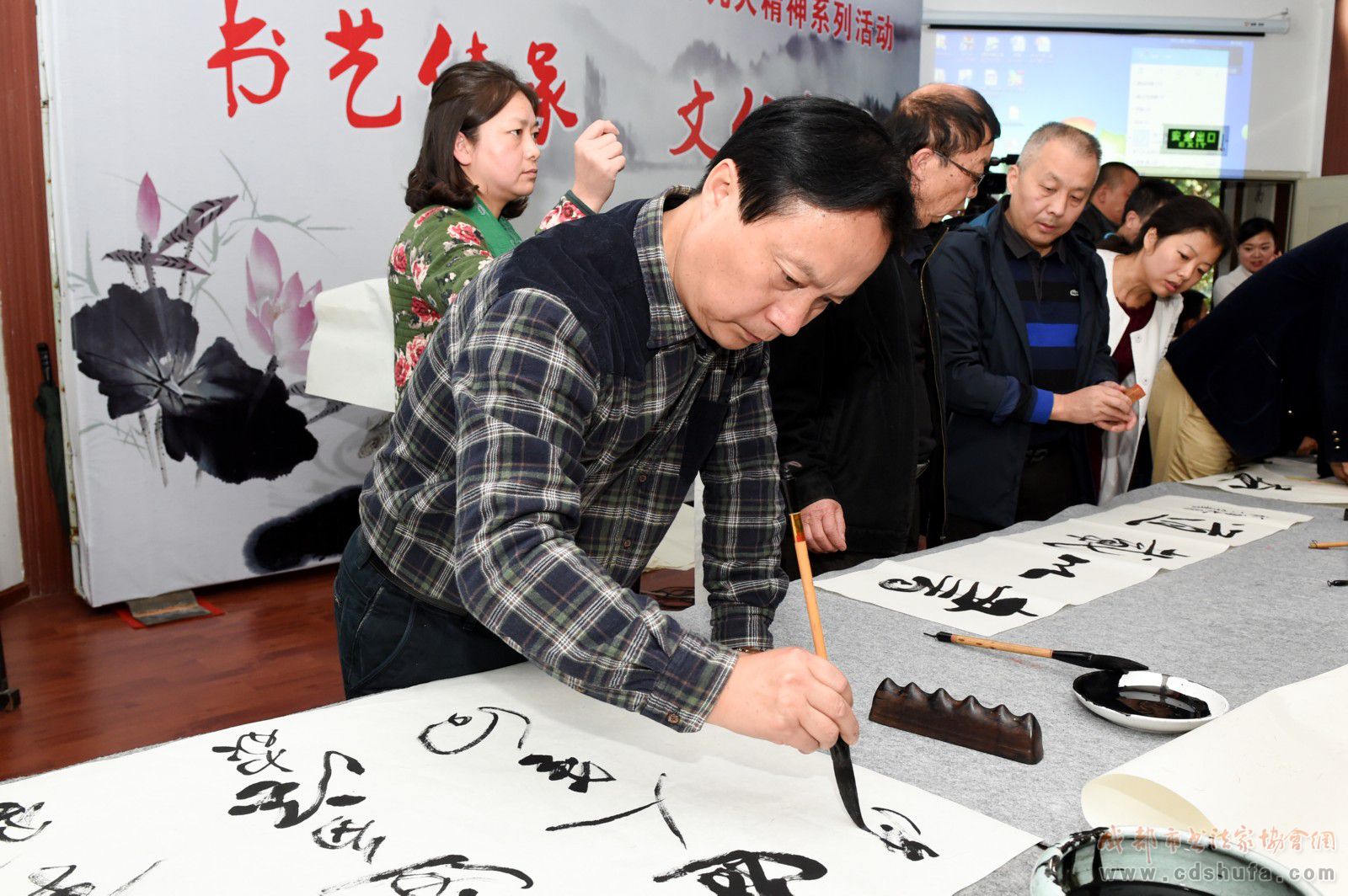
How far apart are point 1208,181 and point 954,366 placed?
422 centimetres

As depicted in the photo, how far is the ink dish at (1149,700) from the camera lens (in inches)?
35.3

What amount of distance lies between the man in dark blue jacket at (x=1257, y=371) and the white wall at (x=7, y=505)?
2.83 meters

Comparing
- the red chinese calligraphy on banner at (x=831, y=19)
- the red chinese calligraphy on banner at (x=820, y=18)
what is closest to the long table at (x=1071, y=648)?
the red chinese calligraphy on banner at (x=831, y=19)

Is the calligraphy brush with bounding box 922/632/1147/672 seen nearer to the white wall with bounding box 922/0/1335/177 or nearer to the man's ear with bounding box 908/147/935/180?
the man's ear with bounding box 908/147/935/180

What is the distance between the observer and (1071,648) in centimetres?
111

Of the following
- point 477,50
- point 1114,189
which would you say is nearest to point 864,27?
point 1114,189

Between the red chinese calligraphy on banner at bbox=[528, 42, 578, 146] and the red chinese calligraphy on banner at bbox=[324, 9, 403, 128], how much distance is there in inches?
19.3

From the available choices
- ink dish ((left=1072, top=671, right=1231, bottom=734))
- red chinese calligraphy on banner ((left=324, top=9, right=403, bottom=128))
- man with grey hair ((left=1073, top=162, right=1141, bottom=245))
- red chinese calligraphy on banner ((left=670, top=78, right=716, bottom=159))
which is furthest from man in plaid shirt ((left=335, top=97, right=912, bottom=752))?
man with grey hair ((left=1073, top=162, right=1141, bottom=245))

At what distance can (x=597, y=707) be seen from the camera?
3.07 feet

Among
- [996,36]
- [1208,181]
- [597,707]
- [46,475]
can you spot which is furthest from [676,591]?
[1208,181]

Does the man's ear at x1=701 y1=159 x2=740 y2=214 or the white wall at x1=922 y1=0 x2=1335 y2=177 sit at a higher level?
the white wall at x1=922 y1=0 x2=1335 y2=177

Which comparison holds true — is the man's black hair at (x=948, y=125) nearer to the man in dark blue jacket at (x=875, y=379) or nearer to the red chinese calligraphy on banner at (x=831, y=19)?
the man in dark blue jacket at (x=875, y=379)

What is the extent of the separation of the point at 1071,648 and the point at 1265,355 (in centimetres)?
129

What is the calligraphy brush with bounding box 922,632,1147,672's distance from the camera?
100 centimetres
